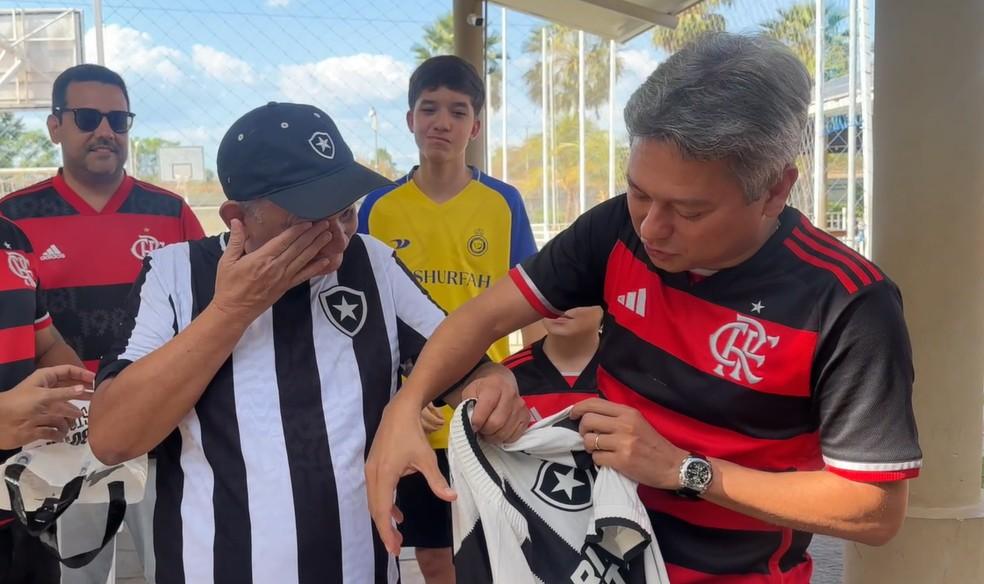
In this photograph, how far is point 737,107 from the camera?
4.00 ft

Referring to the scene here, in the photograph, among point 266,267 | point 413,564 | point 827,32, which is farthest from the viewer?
point 827,32

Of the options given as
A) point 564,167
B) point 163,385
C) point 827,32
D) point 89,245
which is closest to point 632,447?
point 163,385

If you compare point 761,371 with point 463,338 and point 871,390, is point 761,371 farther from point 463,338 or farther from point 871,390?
point 463,338

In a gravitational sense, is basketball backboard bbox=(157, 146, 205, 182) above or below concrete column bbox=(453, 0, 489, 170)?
below

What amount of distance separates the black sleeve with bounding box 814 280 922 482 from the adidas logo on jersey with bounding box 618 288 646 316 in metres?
0.34

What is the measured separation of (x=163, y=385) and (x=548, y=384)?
1591 millimetres

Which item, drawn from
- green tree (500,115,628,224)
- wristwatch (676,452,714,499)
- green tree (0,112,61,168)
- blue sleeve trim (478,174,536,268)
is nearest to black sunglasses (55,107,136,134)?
blue sleeve trim (478,174,536,268)

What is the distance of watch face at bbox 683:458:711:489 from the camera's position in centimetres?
131

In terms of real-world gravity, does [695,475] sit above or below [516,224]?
below

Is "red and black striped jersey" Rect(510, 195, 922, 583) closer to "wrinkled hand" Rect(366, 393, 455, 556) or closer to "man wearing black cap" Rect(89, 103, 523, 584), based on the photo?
"man wearing black cap" Rect(89, 103, 523, 584)

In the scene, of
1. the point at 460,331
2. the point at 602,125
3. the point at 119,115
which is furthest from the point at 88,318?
the point at 602,125

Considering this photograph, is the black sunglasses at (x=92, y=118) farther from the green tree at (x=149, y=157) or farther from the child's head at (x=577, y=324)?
the green tree at (x=149, y=157)

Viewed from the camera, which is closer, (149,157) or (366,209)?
(366,209)

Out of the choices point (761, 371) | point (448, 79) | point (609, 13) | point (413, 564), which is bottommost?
point (413, 564)
